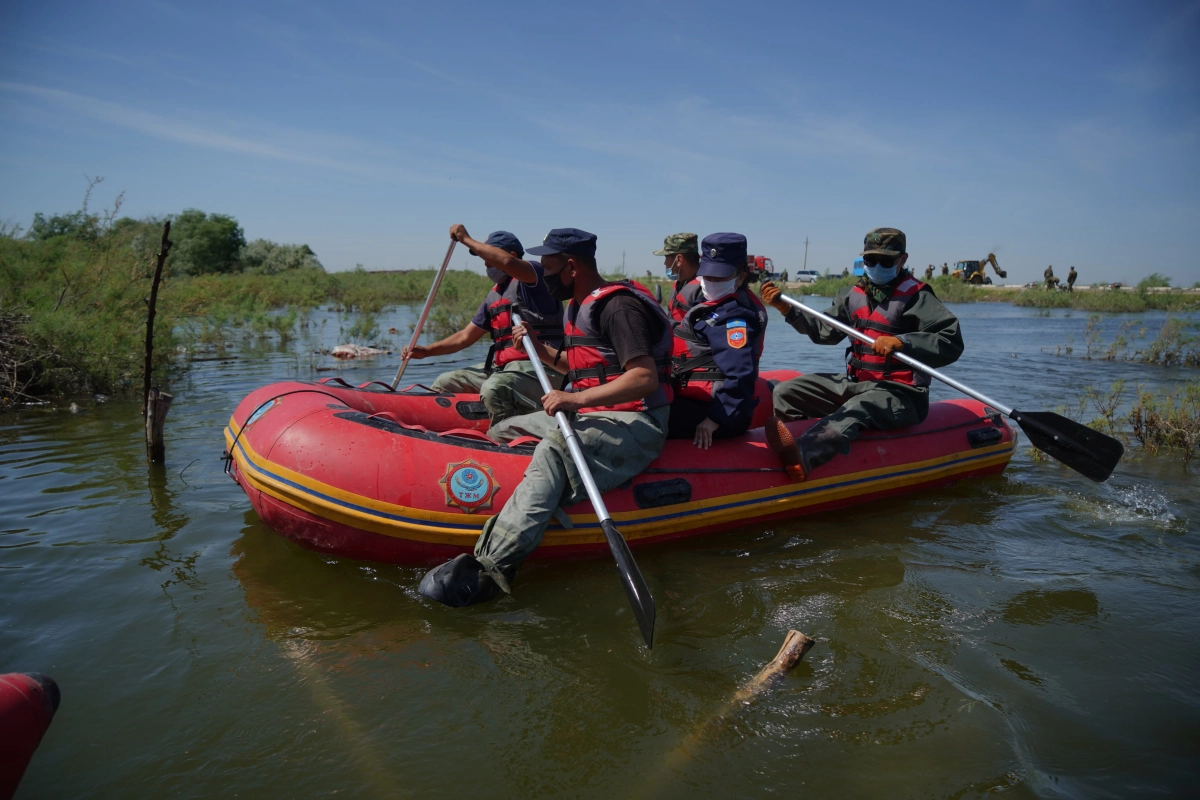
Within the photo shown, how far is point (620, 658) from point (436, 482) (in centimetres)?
130

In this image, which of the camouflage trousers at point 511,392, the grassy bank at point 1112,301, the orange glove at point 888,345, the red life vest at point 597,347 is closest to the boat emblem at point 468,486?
the red life vest at point 597,347

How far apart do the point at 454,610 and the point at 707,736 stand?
56.6 inches

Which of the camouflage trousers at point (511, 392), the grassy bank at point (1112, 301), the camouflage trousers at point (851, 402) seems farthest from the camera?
the grassy bank at point (1112, 301)

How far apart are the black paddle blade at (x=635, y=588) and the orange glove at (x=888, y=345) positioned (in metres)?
2.43

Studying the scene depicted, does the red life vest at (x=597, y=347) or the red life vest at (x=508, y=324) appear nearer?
the red life vest at (x=597, y=347)

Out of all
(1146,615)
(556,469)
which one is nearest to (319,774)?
(556,469)

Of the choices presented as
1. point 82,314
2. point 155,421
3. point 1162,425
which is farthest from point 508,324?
point 1162,425

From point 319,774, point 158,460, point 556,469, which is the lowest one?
point 319,774

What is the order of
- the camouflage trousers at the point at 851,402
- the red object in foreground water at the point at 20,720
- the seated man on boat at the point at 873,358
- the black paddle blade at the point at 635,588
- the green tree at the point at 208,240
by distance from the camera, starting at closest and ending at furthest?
the red object in foreground water at the point at 20,720 < the black paddle blade at the point at 635,588 < the seated man on boat at the point at 873,358 < the camouflage trousers at the point at 851,402 < the green tree at the point at 208,240

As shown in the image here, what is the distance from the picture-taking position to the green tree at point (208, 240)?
28.9 m

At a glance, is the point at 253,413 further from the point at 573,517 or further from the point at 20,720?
the point at 20,720

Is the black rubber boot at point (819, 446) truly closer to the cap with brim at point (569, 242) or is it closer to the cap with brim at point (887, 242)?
the cap with brim at point (887, 242)

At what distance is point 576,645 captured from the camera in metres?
3.24

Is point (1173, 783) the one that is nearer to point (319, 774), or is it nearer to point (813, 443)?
point (813, 443)
